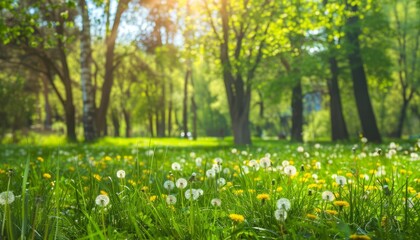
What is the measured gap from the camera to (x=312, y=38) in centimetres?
2461

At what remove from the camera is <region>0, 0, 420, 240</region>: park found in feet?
8.18

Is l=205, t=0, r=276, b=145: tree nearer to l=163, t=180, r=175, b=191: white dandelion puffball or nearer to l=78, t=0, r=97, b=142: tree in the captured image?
l=78, t=0, r=97, b=142: tree

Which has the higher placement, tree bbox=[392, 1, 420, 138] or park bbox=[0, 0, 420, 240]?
tree bbox=[392, 1, 420, 138]

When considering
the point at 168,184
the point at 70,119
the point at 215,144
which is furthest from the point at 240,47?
the point at 168,184

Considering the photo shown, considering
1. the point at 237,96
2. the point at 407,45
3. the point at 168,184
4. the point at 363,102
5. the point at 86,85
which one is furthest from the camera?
the point at 407,45

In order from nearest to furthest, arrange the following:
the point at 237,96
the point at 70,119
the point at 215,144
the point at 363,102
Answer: the point at 237,96 < the point at 363,102 < the point at 70,119 < the point at 215,144

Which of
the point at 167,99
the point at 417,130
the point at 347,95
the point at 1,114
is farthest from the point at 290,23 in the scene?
the point at 417,130

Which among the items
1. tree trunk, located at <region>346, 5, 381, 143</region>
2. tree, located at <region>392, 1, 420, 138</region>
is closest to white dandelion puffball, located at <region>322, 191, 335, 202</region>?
tree trunk, located at <region>346, 5, 381, 143</region>

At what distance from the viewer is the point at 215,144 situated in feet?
77.7

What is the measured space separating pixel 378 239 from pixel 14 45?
23290 mm

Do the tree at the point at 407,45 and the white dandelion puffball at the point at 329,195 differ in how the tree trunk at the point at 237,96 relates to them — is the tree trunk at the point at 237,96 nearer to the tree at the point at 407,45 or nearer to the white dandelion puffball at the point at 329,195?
the white dandelion puffball at the point at 329,195

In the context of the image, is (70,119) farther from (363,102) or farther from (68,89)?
(363,102)

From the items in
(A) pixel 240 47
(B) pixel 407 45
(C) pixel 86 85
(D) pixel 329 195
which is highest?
(B) pixel 407 45

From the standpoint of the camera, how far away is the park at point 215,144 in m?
2.49
